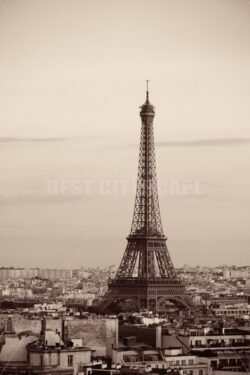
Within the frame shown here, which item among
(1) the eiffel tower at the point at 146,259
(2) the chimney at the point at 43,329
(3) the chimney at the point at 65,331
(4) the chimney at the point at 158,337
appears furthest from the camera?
(1) the eiffel tower at the point at 146,259

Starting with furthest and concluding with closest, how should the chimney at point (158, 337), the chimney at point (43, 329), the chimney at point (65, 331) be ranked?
the chimney at point (158, 337) < the chimney at point (65, 331) < the chimney at point (43, 329)

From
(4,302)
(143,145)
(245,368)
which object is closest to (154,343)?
(245,368)

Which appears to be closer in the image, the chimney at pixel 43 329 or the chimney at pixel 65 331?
the chimney at pixel 43 329

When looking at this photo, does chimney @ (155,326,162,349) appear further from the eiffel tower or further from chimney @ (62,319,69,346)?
the eiffel tower

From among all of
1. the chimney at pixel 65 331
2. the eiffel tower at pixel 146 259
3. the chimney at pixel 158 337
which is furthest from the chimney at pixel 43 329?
the eiffel tower at pixel 146 259

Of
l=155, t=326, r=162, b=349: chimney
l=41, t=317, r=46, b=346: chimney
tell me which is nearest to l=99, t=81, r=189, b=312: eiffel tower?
l=155, t=326, r=162, b=349: chimney

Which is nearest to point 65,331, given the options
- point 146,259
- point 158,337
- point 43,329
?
point 43,329

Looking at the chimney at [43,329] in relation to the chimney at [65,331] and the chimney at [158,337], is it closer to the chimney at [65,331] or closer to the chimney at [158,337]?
the chimney at [65,331]

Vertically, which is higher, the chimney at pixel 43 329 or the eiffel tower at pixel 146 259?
the eiffel tower at pixel 146 259

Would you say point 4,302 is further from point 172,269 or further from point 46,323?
point 46,323
